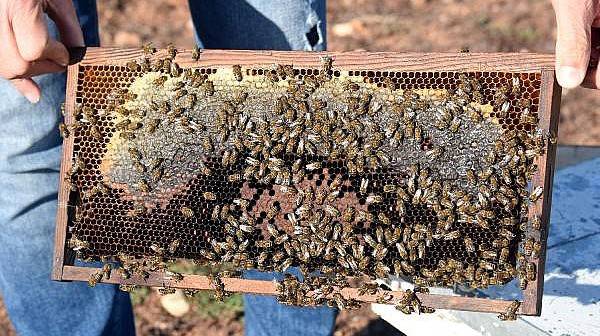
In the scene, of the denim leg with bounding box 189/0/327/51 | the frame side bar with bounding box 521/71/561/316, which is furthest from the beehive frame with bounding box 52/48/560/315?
the denim leg with bounding box 189/0/327/51

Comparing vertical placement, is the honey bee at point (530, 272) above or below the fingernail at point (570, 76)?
below

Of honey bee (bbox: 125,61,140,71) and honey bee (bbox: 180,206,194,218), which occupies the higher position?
honey bee (bbox: 125,61,140,71)

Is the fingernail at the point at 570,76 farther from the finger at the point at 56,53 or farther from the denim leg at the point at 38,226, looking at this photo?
the denim leg at the point at 38,226

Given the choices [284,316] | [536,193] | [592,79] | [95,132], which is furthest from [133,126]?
[592,79]

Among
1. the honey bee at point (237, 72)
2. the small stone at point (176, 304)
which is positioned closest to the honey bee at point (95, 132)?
the honey bee at point (237, 72)

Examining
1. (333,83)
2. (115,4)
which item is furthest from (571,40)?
(115,4)

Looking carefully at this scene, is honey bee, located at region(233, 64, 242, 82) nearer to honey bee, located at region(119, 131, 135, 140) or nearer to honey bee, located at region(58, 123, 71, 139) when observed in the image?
honey bee, located at region(119, 131, 135, 140)

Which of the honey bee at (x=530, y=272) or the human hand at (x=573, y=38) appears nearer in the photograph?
the human hand at (x=573, y=38)
